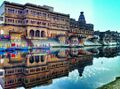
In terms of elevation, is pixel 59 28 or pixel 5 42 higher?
pixel 59 28

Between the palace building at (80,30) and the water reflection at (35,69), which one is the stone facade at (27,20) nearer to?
the palace building at (80,30)

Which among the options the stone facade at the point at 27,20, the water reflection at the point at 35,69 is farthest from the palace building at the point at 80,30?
the water reflection at the point at 35,69

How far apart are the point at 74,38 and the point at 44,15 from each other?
19071 mm

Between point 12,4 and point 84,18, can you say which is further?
point 84,18

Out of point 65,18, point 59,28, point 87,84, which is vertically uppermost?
point 65,18

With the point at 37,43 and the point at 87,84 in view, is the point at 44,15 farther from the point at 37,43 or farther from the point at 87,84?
the point at 87,84


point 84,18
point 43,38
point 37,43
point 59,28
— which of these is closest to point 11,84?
point 37,43

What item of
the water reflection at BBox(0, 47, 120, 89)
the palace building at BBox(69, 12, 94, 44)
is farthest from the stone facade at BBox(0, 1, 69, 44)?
the water reflection at BBox(0, 47, 120, 89)

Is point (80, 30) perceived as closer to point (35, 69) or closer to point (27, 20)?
point (27, 20)

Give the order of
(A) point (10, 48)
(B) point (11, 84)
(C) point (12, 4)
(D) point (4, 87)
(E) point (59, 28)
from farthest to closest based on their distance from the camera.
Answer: (E) point (59, 28), (C) point (12, 4), (A) point (10, 48), (B) point (11, 84), (D) point (4, 87)

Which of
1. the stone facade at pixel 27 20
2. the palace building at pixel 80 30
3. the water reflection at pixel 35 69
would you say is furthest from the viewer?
the palace building at pixel 80 30

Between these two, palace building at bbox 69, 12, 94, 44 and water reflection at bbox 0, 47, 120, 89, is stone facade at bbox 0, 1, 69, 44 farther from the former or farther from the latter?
water reflection at bbox 0, 47, 120, 89

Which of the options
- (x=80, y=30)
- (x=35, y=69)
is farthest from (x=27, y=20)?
(x=80, y=30)

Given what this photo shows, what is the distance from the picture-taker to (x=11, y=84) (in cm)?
975
